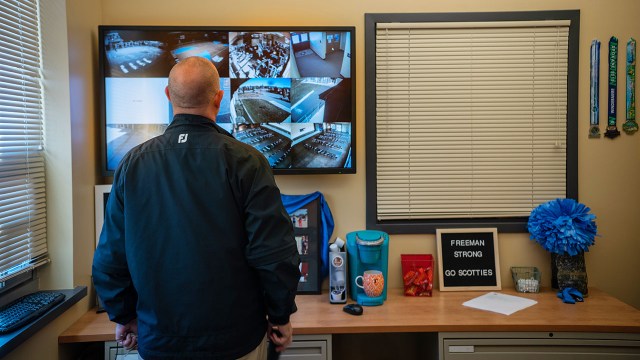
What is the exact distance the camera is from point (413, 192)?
2.84m

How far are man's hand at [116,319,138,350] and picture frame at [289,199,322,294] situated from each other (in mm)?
1056

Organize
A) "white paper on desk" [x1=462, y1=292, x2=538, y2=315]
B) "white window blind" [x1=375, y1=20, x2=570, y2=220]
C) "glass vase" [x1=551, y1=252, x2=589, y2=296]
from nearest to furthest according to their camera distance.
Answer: "white paper on desk" [x1=462, y1=292, x2=538, y2=315]
"glass vase" [x1=551, y1=252, x2=589, y2=296]
"white window blind" [x1=375, y1=20, x2=570, y2=220]

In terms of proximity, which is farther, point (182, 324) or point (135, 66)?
point (135, 66)

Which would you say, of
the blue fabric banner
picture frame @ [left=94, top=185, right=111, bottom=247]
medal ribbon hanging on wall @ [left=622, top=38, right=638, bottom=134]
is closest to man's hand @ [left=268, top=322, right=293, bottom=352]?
the blue fabric banner

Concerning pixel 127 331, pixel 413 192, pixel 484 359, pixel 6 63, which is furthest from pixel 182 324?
pixel 413 192

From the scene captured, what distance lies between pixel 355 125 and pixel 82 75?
1360mm

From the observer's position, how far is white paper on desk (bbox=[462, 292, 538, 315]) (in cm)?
246

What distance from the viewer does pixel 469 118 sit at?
2816 mm

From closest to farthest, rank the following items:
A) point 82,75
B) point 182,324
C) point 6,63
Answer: point 182,324, point 6,63, point 82,75

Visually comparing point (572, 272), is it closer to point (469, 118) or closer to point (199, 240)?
point (469, 118)

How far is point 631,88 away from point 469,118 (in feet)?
2.93

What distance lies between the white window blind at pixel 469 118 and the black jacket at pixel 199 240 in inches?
51.4

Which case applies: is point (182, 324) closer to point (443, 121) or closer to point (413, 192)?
point (413, 192)

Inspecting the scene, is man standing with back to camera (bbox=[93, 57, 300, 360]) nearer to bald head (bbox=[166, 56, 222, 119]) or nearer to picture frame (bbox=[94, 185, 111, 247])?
bald head (bbox=[166, 56, 222, 119])
